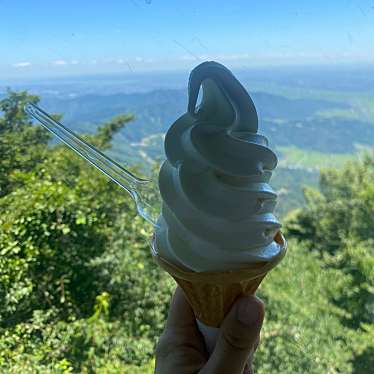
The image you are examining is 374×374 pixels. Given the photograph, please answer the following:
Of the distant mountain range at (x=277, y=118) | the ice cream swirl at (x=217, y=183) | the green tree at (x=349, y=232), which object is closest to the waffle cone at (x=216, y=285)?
the ice cream swirl at (x=217, y=183)

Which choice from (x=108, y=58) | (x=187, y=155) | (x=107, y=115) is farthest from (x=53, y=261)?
(x=187, y=155)

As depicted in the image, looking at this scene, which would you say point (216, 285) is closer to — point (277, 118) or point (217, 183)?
point (217, 183)

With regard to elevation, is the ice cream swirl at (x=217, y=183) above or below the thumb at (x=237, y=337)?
above

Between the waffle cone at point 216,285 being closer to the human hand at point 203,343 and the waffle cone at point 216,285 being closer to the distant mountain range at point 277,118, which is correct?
the human hand at point 203,343

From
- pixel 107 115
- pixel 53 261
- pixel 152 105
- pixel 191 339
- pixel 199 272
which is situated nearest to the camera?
pixel 199 272

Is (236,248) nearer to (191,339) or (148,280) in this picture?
(191,339)
